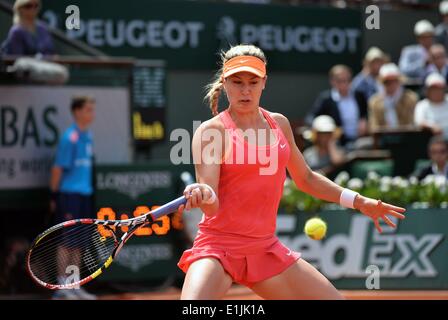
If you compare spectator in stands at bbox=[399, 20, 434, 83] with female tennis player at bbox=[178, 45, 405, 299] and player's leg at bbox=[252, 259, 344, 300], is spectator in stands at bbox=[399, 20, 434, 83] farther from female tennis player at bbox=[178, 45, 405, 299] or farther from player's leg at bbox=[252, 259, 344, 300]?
player's leg at bbox=[252, 259, 344, 300]

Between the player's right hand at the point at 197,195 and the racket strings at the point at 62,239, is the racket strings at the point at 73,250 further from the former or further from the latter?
the player's right hand at the point at 197,195

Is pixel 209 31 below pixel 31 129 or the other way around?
the other way around

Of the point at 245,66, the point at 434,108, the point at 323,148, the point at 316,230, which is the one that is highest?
the point at 245,66

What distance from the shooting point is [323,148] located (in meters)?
10.9

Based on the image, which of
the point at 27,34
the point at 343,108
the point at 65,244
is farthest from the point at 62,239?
the point at 343,108

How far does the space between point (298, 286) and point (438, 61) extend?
26.0 feet

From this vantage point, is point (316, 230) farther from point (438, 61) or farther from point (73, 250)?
point (438, 61)

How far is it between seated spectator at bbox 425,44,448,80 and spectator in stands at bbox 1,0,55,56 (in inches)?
186

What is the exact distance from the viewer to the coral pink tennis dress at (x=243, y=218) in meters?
4.71

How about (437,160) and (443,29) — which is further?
(443,29)

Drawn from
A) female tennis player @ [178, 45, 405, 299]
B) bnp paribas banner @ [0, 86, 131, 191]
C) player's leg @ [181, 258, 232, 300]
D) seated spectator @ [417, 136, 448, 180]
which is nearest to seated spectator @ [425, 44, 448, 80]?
seated spectator @ [417, 136, 448, 180]

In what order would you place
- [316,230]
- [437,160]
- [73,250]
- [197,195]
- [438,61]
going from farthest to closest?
1. [438,61]
2. [437,160]
3. [73,250]
4. [316,230]
5. [197,195]

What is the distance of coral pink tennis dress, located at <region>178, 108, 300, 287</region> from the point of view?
471 cm

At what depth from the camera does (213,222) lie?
4754mm
